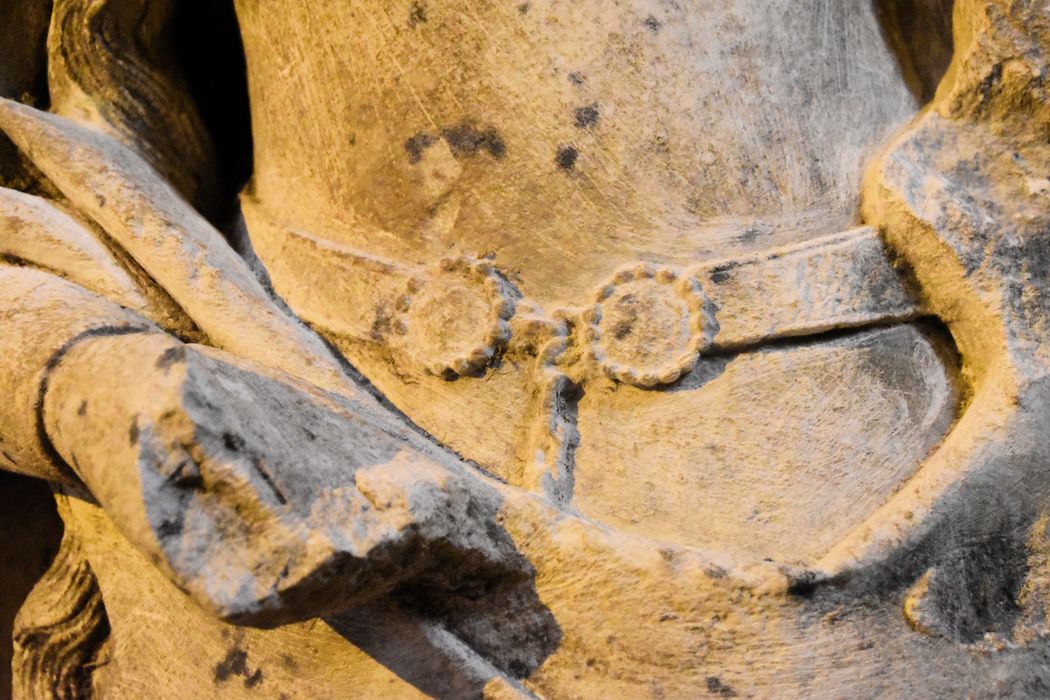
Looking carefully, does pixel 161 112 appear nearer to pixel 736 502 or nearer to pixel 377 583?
pixel 377 583

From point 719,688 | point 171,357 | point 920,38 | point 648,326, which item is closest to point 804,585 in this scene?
point 719,688

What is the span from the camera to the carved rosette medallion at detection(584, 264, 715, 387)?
1.12m

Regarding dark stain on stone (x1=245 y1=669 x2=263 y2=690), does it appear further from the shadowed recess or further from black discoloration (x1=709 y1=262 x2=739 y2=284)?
the shadowed recess

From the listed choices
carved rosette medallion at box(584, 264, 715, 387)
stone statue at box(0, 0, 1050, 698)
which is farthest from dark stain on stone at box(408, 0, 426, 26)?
carved rosette medallion at box(584, 264, 715, 387)

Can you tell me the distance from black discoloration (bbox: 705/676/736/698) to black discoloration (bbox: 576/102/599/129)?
0.64m

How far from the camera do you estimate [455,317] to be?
1.19 m

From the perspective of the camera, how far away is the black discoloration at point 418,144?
1254 millimetres

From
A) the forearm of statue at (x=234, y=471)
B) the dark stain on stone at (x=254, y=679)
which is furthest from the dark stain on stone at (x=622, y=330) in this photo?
the dark stain on stone at (x=254, y=679)

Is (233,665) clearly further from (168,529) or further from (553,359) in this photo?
(553,359)

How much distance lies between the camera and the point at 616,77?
1.21 m

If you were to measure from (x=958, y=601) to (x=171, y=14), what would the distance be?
1283 mm

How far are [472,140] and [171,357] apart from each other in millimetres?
506

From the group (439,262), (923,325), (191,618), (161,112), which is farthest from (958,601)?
(161,112)

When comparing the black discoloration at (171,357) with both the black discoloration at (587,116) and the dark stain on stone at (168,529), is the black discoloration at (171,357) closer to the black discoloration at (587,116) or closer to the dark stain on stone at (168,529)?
the dark stain on stone at (168,529)
